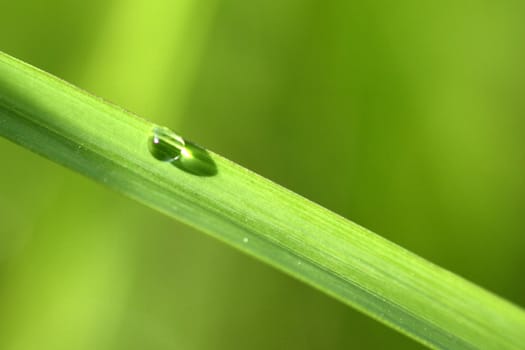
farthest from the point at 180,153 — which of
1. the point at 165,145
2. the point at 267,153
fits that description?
the point at 267,153

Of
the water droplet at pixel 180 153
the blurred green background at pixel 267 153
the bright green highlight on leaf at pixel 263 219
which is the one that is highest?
the blurred green background at pixel 267 153

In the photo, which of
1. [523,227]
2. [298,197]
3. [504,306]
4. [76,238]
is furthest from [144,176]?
[523,227]

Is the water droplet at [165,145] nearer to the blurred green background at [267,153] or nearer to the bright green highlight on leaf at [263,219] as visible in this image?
the bright green highlight on leaf at [263,219]

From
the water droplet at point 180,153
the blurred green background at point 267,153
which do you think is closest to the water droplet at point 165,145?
the water droplet at point 180,153

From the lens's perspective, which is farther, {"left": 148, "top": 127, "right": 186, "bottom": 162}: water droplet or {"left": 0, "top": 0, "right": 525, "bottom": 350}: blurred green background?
{"left": 0, "top": 0, "right": 525, "bottom": 350}: blurred green background

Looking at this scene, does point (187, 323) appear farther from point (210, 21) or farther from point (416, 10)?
point (416, 10)

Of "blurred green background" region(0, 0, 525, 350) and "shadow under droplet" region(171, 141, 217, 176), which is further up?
"blurred green background" region(0, 0, 525, 350)

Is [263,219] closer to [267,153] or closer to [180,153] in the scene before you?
[180,153]

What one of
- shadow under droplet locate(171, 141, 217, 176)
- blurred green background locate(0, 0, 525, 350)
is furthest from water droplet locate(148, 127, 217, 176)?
blurred green background locate(0, 0, 525, 350)

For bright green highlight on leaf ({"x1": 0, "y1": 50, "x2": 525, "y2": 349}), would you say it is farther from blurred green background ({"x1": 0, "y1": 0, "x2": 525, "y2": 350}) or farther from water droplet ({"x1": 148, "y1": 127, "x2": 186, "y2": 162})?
blurred green background ({"x1": 0, "y1": 0, "x2": 525, "y2": 350})
